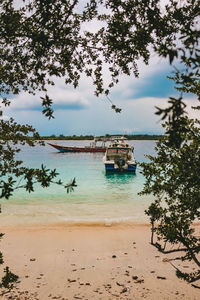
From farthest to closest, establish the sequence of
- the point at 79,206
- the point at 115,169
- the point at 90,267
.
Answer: the point at 115,169, the point at 79,206, the point at 90,267

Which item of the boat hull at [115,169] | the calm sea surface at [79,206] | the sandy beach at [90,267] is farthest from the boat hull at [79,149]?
the sandy beach at [90,267]

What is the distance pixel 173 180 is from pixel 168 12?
96.7 inches

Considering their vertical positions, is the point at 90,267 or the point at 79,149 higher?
the point at 79,149

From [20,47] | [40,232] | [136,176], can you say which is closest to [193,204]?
[20,47]

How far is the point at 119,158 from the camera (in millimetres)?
37188

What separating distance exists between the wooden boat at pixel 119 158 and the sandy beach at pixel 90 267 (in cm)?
2245

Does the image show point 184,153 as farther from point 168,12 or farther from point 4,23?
point 4,23

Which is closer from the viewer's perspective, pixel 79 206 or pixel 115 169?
pixel 79 206

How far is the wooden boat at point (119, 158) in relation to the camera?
34875 mm

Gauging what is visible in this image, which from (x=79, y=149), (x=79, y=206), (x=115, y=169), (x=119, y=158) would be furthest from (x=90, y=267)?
(x=79, y=149)

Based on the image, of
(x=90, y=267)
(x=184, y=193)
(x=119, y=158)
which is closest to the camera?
(x=184, y=193)

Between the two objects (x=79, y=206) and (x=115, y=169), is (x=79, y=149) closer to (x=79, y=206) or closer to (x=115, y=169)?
(x=115, y=169)

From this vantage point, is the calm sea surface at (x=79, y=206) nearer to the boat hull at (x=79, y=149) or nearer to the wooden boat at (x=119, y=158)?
the wooden boat at (x=119, y=158)

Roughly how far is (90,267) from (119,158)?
29.8 m
